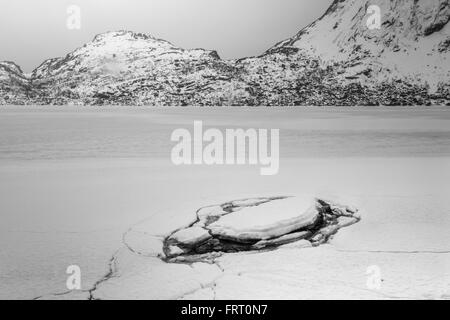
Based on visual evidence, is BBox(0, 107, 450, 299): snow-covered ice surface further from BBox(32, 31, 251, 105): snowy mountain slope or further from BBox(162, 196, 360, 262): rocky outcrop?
BBox(32, 31, 251, 105): snowy mountain slope

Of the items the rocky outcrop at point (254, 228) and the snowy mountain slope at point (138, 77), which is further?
the snowy mountain slope at point (138, 77)

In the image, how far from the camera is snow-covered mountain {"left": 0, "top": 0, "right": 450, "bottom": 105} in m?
99.4

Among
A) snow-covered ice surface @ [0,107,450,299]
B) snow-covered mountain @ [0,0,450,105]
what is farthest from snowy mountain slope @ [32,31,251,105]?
snow-covered ice surface @ [0,107,450,299]

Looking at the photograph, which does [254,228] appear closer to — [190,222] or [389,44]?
[190,222]

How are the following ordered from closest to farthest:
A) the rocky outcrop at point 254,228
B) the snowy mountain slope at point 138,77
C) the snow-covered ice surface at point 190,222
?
the snow-covered ice surface at point 190,222
the rocky outcrop at point 254,228
the snowy mountain slope at point 138,77

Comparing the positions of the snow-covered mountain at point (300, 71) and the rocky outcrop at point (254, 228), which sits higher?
the snow-covered mountain at point (300, 71)

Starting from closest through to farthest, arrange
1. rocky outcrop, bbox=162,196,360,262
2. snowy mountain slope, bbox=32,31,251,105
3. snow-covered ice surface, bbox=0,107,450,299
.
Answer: snow-covered ice surface, bbox=0,107,450,299
rocky outcrop, bbox=162,196,360,262
snowy mountain slope, bbox=32,31,251,105

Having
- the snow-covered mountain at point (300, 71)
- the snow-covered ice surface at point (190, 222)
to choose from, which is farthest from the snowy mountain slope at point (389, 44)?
the snow-covered ice surface at point (190, 222)

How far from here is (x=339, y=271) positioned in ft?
11.5

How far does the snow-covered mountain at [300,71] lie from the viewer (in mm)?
99375

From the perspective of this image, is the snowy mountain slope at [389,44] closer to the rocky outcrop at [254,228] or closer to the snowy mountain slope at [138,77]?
the snowy mountain slope at [138,77]

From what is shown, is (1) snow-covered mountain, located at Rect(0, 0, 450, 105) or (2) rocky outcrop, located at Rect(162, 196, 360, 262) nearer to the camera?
(2) rocky outcrop, located at Rect(162, 196, 360, 262)
